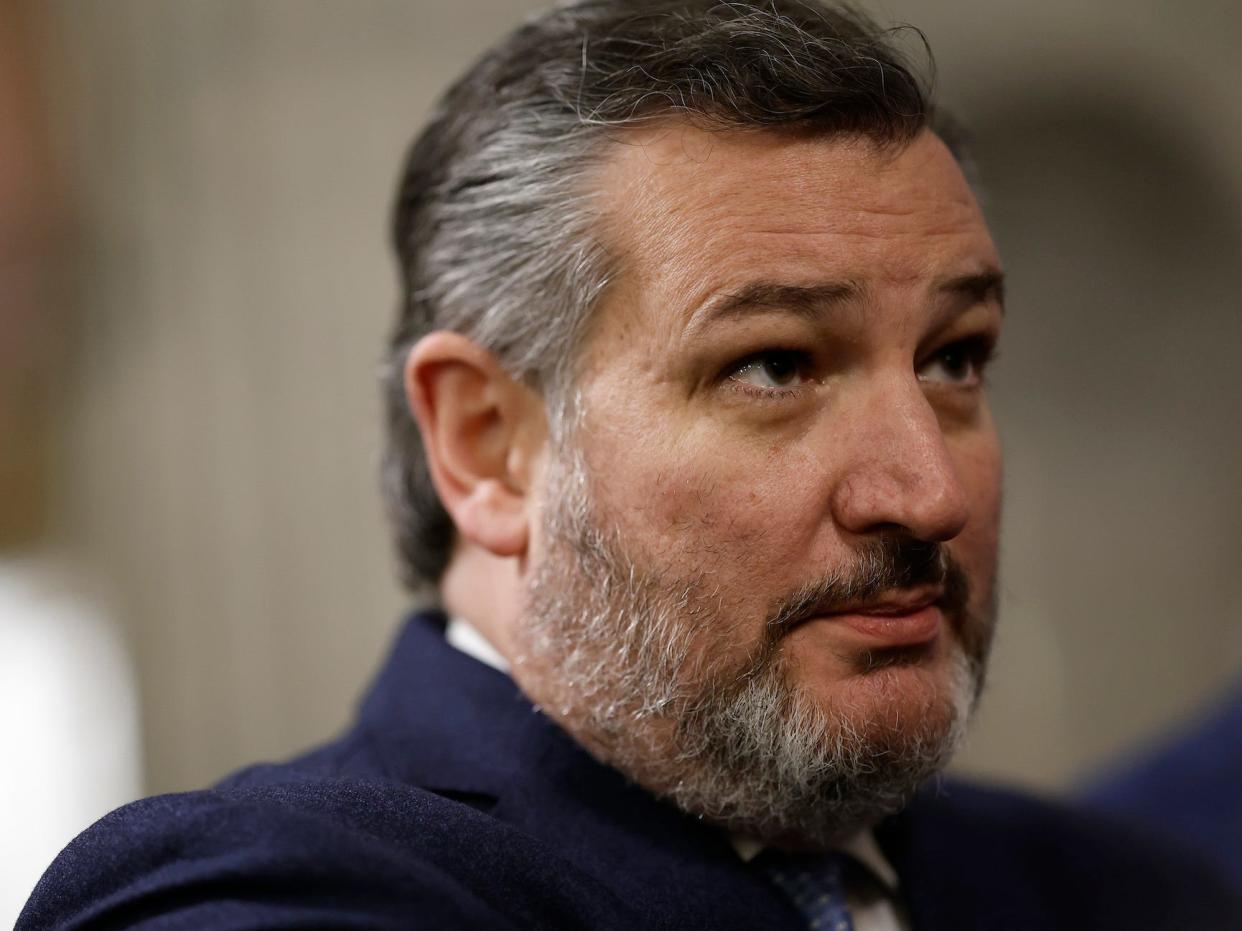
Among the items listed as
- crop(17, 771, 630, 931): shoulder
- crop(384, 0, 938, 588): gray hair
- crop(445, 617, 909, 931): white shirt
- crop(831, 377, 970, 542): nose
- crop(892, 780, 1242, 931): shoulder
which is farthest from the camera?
crop(892, 780, 1242, 931): shoulder

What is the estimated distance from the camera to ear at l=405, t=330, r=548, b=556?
1727 mm

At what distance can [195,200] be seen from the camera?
387cm

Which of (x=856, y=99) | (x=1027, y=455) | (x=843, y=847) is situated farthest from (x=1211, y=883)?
(x=1027, y=455)

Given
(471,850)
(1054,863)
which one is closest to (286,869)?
(471,850)

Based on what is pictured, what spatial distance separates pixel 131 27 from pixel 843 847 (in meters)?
3.30

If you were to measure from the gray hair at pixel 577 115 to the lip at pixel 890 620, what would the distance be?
0.43 m

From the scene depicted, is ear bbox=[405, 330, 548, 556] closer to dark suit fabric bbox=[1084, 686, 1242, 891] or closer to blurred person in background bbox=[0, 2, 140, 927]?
dark suit fabric bbox=[1084, 686, 1242, 891]

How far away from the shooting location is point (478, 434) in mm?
1777

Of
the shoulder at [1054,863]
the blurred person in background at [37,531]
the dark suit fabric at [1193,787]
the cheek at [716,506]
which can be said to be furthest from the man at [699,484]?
the blurred person in background at [37,531]

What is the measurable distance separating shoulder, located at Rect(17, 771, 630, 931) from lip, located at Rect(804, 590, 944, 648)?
439 millimetres

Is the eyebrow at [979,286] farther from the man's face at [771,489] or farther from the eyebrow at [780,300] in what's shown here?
the eyebrow at [780,300]

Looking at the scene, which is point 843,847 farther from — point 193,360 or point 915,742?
point 193,360

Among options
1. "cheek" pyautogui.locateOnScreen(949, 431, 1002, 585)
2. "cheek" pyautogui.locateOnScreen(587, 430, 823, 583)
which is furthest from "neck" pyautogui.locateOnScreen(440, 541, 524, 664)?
"cheek" pyautogui.locateOnScreen(949, 431, 1002, 585)

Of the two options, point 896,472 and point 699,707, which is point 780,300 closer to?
point 896,472
